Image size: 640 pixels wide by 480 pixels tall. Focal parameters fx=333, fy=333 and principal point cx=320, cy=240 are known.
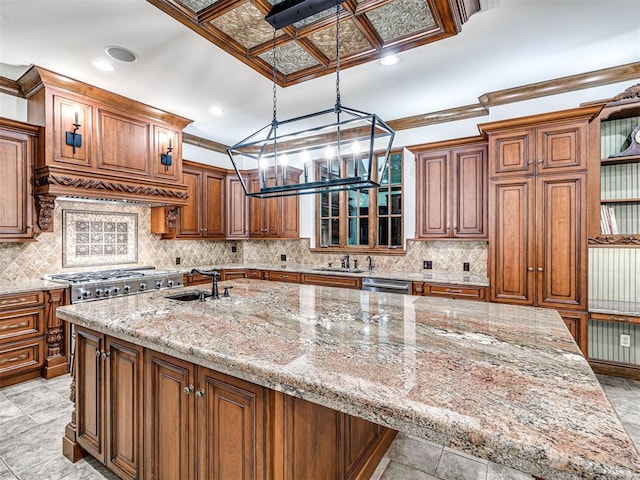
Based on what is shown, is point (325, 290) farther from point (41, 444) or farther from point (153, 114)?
point (153, 114)

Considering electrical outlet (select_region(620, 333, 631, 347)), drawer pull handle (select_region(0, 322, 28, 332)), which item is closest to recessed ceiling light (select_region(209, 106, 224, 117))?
drawer pull handle (select_region(0, 322, 28, 332))

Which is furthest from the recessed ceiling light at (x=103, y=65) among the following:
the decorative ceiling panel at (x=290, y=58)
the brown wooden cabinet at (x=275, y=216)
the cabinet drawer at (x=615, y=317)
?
the cabinet drawer at (x=615, y=317)

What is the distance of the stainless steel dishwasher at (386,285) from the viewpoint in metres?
3.75

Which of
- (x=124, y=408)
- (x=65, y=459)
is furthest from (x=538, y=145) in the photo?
(x=65, y=459)

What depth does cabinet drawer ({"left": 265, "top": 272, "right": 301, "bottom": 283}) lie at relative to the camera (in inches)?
179

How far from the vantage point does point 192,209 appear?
188 inches

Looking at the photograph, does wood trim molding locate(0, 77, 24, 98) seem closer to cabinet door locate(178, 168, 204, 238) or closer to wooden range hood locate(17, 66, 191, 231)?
wooden range hood locate(17, 66, 191, 231)

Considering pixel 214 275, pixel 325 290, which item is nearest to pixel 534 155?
pixel 325 290

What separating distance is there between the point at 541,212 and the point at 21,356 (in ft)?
16.4

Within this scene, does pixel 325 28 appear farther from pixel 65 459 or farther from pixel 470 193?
pixel 65 459

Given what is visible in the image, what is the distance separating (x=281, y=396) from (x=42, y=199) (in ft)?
11.4

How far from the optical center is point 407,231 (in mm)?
4434

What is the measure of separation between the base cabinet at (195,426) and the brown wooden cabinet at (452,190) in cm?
248

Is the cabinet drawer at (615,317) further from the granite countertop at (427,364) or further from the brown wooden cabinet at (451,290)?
the granite countertop at (427,364)
